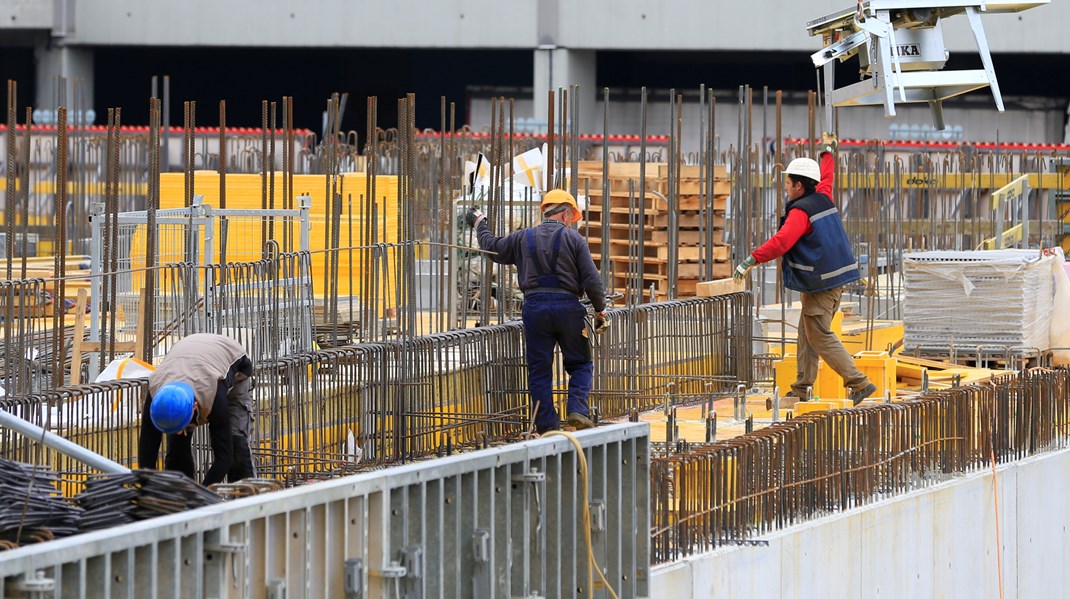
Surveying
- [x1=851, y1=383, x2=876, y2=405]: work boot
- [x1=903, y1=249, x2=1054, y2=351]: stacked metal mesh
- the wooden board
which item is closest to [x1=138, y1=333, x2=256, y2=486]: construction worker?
[x1=851, y1=383, x2=876, y2=405]: work boot

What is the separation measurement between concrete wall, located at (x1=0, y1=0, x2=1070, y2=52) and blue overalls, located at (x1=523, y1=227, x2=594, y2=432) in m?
22.2

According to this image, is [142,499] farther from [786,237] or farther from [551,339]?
[786,237]

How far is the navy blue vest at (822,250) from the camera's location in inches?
477

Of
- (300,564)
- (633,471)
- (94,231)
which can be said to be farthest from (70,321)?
(300,564)

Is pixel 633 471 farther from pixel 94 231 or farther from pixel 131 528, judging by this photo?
pixel 94 231

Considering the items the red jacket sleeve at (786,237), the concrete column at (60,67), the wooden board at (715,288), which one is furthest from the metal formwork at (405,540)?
the concrete column at (60,67)

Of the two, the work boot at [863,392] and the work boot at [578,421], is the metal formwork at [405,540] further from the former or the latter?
the work boot at [863,392]

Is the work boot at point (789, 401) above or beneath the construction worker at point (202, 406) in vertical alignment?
beneath

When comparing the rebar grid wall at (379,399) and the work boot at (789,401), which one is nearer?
the rebar grid wall at (379,399)

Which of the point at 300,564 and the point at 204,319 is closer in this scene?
the point at 300,564

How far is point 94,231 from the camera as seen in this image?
12.1 meters

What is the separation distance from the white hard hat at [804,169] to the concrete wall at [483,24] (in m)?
20.2

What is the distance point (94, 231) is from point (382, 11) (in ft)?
75.1

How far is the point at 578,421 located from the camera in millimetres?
10570
